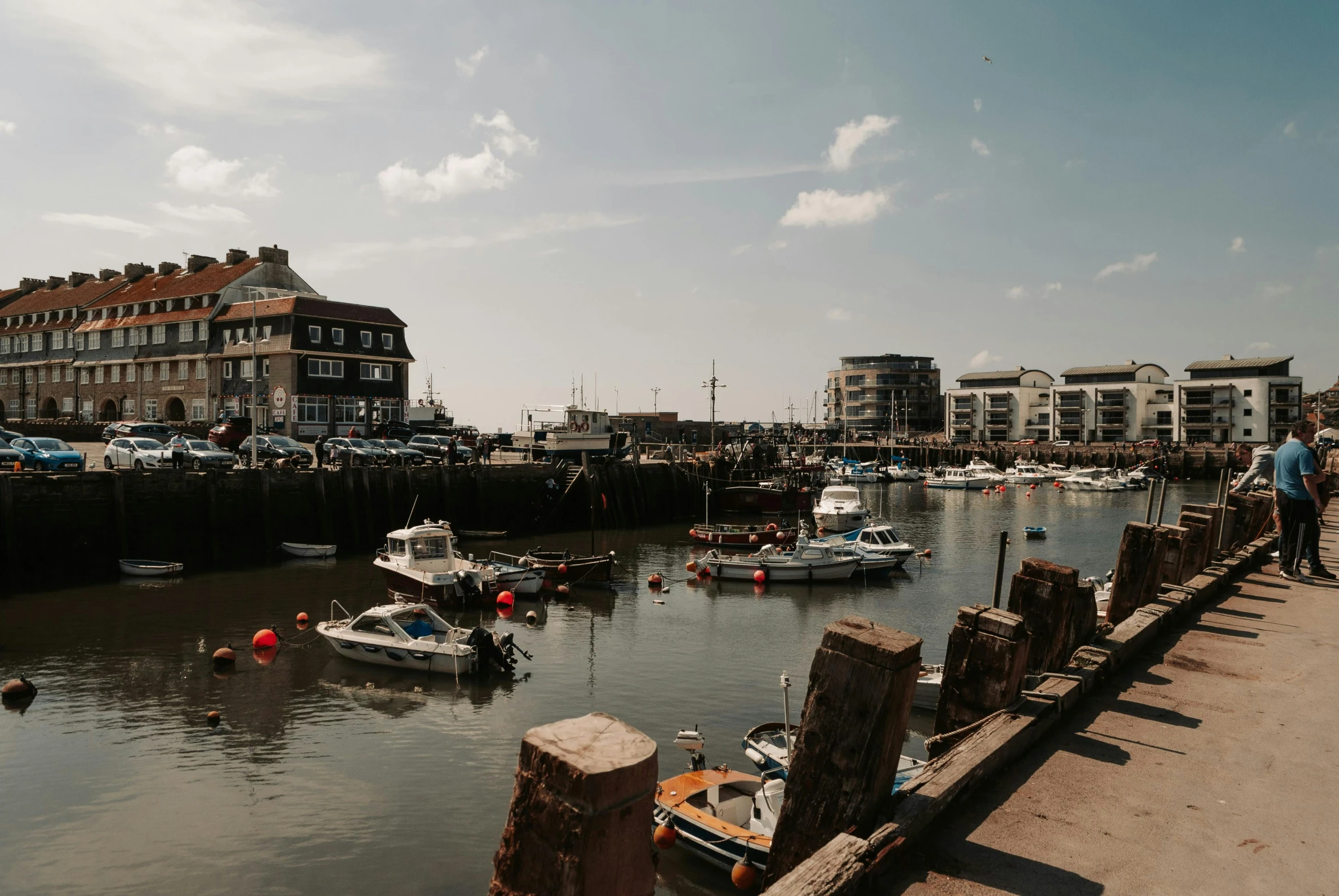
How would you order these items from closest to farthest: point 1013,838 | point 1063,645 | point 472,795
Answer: point 1013,838 → point 1063,645 → point 472,795

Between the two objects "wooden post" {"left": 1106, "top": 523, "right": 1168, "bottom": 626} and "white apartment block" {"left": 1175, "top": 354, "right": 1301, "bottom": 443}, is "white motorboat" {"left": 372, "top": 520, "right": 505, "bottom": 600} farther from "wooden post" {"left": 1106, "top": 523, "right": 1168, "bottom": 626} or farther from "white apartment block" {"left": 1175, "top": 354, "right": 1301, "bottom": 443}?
Result: "white apartment block" {"left": 1175, "top": 354, "right": 1301, "bottom": 443}

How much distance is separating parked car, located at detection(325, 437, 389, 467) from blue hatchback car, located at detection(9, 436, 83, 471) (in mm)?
11494

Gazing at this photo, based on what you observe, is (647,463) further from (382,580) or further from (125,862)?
(125,862)

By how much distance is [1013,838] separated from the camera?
18.2ft

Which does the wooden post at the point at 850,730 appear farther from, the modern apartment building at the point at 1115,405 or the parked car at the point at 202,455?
the modern apartment building at the point at 1115,405

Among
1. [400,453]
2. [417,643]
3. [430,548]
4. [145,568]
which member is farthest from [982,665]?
[400,453]

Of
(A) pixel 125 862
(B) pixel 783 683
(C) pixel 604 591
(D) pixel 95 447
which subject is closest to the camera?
(B) pixel 783 683

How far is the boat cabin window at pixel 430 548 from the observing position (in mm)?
31031

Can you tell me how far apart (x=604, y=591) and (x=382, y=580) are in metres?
9.05

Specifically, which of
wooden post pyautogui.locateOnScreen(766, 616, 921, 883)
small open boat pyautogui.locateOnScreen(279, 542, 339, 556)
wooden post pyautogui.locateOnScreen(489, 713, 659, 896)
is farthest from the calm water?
wooden post pyautogui.locateOnScreen(489, 713, 659, 896)

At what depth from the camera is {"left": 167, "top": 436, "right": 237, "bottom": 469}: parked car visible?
42.6m

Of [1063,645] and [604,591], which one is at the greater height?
[1063,645]

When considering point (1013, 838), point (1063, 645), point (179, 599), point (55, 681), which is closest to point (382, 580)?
point (179, 599)

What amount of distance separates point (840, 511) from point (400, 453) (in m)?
26.8
